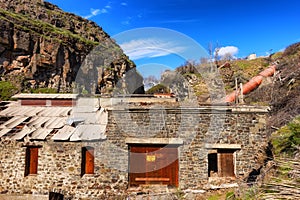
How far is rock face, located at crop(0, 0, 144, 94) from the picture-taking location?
2673 cm

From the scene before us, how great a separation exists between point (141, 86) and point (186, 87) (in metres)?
7.05

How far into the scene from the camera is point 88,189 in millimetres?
10367

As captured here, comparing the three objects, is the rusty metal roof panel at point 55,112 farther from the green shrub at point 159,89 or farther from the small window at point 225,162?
the green shrub at point 159,89

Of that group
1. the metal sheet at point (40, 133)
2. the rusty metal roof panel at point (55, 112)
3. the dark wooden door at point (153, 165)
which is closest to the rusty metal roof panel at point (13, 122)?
the rusty metal roof panel at point (55, 112)

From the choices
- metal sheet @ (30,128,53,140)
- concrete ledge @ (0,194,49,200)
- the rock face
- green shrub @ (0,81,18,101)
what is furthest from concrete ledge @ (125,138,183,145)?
the rock face

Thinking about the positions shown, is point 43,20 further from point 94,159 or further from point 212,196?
point 212,196

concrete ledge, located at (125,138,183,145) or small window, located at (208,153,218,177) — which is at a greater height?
concrete ledge, located at (125,138,183,145)

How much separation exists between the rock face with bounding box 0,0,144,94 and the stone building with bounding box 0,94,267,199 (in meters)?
16.0

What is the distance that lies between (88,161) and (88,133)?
3.46 feet

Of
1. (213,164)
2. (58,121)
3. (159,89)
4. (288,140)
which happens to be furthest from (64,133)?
(159,89)

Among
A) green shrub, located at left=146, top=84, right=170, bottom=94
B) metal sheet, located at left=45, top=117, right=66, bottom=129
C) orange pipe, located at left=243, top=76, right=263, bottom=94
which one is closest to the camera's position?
metal sheet, located at left=45, top=117, right=66, bottom=129

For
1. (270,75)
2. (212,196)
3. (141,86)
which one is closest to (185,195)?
(212,196)

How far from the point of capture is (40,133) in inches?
423

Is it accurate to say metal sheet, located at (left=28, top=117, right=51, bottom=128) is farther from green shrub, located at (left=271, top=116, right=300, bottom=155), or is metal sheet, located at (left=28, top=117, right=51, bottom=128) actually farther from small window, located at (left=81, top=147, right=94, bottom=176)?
green shrub, located at (left=271, top=116, right=300, bottom=155)
